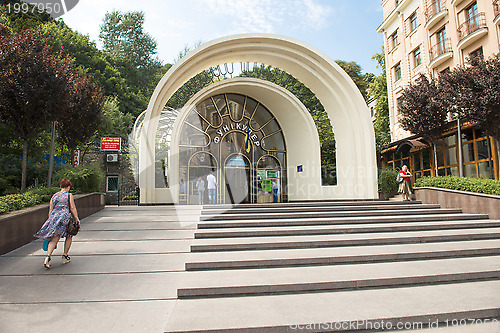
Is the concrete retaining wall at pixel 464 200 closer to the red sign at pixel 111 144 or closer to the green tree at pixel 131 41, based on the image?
the red sign at pixel 111 144

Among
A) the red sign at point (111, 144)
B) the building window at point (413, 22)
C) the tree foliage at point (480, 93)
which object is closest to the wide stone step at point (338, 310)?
the tree foliage at point (480, 93)

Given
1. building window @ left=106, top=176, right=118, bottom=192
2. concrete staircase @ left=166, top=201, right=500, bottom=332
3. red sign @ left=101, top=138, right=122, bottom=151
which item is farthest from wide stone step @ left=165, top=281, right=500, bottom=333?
building window @ left=106, top=176, right=118, bottom=192

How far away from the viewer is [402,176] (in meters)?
12.9

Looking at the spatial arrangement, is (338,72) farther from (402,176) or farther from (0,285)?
(0,285)

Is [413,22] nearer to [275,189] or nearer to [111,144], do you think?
[275,189]

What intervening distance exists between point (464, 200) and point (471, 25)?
44.9ft

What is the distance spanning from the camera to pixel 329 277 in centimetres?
495

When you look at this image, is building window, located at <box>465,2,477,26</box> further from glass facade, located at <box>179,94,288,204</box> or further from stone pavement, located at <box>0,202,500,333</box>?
stone pavement, located at <box>0,202,500,333</box>

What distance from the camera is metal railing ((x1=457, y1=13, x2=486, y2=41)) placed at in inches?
697

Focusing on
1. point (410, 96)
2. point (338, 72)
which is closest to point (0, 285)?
point (338, 72)

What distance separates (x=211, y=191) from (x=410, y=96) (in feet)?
37.6

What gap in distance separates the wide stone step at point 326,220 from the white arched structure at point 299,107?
6.01 meters

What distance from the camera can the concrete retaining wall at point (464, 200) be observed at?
9906mm

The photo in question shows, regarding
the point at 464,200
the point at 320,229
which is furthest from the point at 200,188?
the point at 464,200
